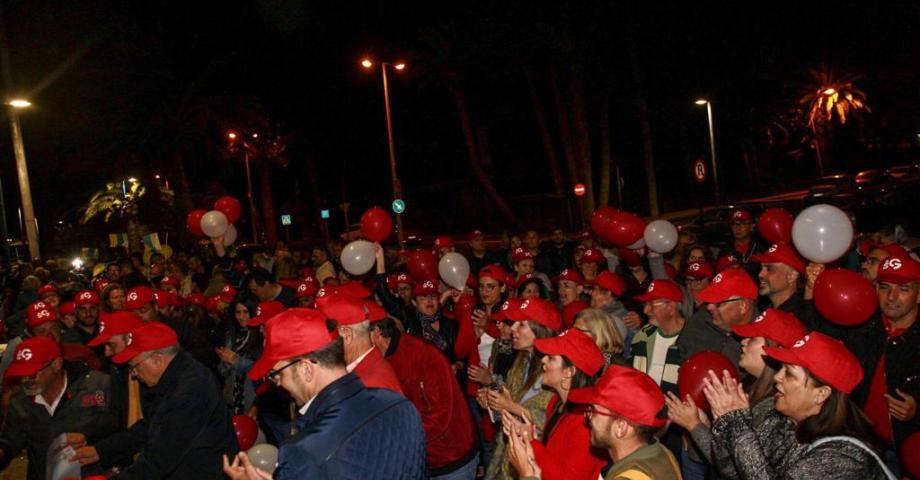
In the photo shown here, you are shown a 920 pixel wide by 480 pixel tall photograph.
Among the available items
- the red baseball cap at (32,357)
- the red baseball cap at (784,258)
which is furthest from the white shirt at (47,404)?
the red baseball cap at (784,258)

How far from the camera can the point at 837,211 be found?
20.8 feet

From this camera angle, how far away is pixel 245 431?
5.11 m

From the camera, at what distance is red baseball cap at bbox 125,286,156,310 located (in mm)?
7059

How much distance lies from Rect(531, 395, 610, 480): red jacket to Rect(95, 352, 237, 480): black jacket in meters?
1.87

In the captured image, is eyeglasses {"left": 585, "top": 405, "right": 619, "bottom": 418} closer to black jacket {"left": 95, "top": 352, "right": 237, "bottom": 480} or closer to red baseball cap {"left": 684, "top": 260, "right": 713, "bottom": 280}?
black jacket {"left": 95, "top": 352, "right": 237, "bottom": 480}

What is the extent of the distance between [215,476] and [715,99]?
47519 millimetres

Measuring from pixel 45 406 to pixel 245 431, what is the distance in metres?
1.45

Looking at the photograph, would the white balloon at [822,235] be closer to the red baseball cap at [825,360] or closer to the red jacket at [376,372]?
the red baseball cap at [825,360]

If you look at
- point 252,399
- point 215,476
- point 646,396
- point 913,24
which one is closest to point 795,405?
point 646,396

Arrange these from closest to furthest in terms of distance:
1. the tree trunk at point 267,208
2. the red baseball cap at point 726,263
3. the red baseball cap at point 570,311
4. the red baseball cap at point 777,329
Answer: the red baseball cap at point 777,329
the red baseball cap at point 570,311
the red baseball cap at point 726,263
the tree trunk at point 267,208

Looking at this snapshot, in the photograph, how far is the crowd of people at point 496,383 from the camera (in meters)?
3.05

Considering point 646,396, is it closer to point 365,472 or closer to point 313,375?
point 365,472

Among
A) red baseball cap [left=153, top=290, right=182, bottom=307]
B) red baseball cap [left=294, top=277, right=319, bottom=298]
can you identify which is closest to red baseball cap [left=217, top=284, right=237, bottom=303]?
red baseball cap [left=153, top=290, right=182, bottom=307]

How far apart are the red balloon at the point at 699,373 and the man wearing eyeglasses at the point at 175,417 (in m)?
2.70
